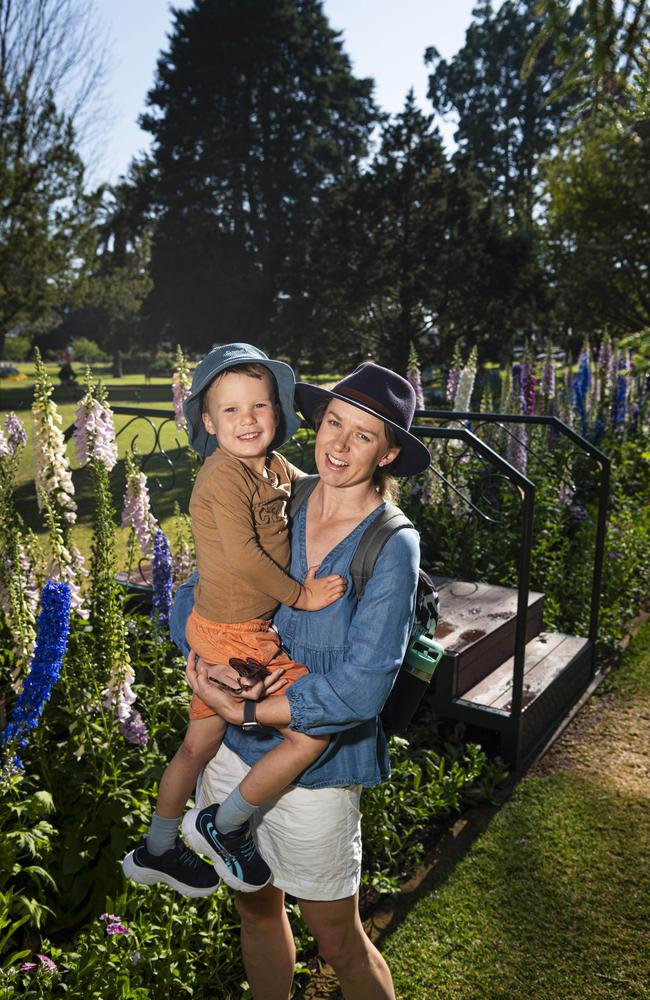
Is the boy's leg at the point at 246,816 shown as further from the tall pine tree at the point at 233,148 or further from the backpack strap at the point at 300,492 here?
the tall pine tree at the point at 233,148

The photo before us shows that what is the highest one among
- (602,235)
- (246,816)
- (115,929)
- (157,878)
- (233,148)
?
(233,148)

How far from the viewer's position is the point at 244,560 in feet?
5.50

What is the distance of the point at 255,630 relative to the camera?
1765mm

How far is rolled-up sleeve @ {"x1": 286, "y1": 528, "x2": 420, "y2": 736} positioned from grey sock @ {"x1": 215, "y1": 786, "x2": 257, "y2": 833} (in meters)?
0.27

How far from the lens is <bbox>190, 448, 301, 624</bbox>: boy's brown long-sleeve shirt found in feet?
5.53

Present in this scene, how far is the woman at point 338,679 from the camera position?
1589mm

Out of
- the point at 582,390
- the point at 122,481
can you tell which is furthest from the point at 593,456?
the point at 582,390

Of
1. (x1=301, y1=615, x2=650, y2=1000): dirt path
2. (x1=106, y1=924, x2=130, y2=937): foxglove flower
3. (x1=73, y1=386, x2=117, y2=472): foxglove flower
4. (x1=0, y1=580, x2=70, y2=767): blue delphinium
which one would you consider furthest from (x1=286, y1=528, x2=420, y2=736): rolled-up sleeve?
(x1=73, y1=386, x2=117, y2=472): foxglove flower

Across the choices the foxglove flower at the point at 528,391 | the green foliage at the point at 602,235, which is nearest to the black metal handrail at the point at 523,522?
the foxglove flower at the point at 528,391

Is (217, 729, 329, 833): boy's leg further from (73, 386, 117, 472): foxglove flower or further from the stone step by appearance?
the stone step

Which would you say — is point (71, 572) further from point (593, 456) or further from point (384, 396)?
point (593, 456)

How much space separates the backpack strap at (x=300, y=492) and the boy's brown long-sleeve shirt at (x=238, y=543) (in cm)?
7

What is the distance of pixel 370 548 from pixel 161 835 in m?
1.04

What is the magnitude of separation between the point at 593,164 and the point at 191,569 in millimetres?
21194
